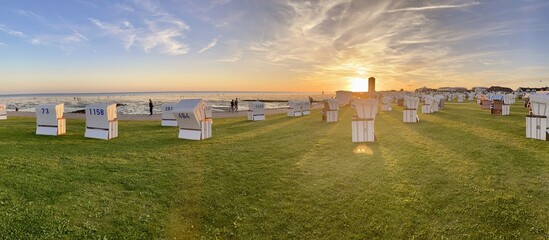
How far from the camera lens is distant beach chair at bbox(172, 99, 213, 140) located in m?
13.4

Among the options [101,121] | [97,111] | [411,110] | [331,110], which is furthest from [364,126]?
[97,111]

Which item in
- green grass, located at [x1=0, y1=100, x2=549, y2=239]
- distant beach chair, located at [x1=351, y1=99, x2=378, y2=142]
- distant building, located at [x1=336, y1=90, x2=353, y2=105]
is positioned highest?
distant building, located at [x1=336, y1=90, x2=353, y2=105]

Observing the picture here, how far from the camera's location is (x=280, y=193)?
21.1ft

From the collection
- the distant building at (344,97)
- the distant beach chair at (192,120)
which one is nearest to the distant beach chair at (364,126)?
the distant beach chair at (192,120)

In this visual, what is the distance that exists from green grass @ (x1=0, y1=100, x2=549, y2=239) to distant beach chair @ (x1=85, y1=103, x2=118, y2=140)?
10.9 feet

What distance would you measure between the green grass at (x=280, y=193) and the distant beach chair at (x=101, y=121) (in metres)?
3.33

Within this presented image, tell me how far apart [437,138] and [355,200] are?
823 cm

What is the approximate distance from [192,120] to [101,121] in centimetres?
436

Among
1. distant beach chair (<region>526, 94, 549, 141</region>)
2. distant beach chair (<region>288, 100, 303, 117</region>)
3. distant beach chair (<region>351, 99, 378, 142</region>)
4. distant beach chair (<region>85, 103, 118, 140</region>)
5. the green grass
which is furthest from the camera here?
distant beach chair (<region>288, 100, 303, 117</region>)

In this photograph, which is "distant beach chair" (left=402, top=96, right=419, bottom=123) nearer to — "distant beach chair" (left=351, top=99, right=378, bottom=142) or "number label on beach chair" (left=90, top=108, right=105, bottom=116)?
"distant beach chair" (left=351, top=99, right=378, bottom=142)

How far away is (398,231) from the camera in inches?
192

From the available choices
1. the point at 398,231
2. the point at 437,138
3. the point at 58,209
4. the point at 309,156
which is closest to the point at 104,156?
the point at 58,209

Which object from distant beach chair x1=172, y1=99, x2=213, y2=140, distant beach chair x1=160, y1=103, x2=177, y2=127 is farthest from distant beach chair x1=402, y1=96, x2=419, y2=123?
distant beach chair x1=160, y1=103, x2=177, y2=127

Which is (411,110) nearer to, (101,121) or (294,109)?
(294,109)
